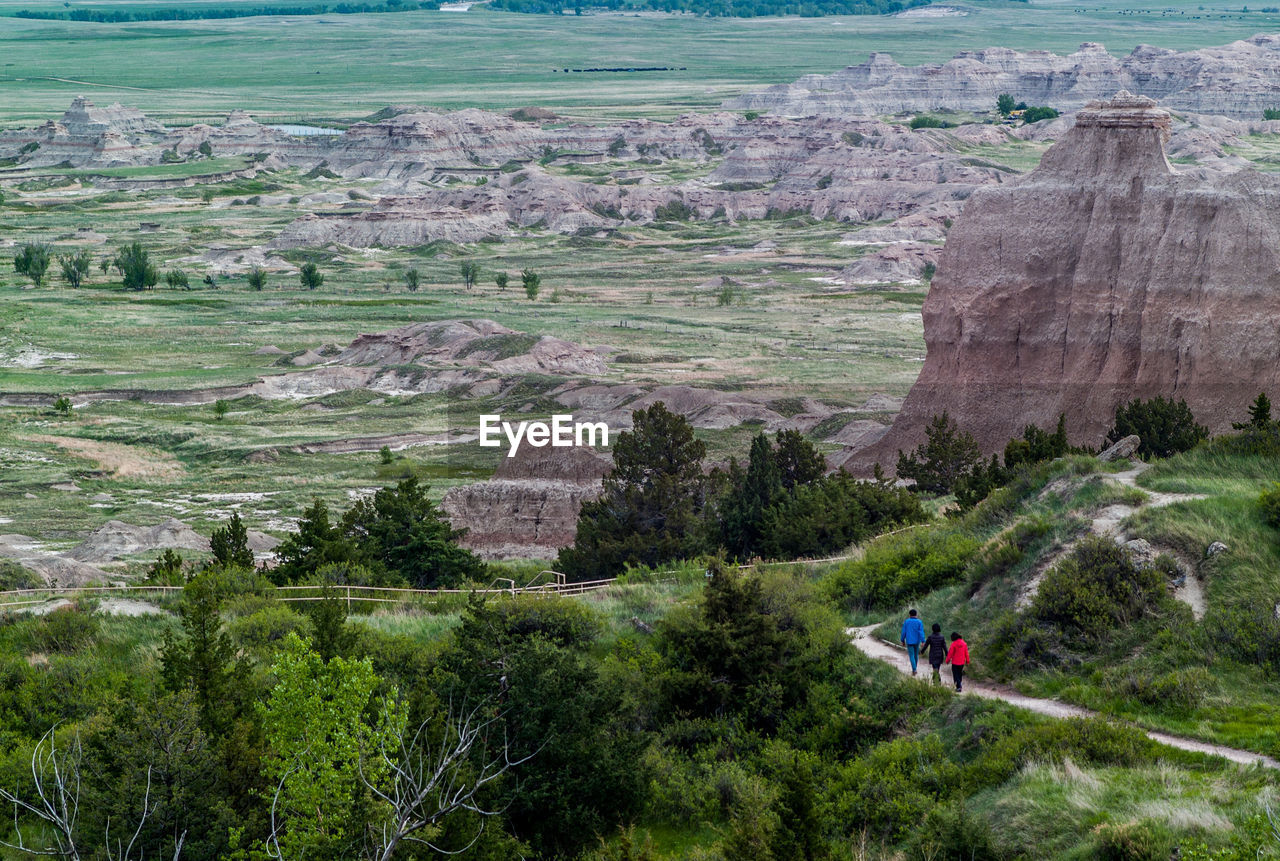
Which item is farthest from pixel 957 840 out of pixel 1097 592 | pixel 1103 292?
pixel 1103 292

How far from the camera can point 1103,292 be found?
47.8 meters

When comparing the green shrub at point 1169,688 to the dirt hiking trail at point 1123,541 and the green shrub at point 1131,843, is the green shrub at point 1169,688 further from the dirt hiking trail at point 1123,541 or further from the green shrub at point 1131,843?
the green shrub at point 1131,843

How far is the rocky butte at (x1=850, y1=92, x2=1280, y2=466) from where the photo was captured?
44.9 m

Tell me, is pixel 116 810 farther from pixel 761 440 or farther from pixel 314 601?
pixel 761 440

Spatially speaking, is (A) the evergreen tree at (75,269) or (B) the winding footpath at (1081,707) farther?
(A) the evergreen tree at (75,269)

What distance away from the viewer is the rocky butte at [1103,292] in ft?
147

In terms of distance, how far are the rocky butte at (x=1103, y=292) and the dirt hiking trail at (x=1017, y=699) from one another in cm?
2365

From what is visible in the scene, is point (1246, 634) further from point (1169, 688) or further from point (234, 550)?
point (234, 550)

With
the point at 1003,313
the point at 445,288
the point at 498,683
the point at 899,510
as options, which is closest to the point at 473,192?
the point at 445,288

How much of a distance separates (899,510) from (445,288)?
91.0 m

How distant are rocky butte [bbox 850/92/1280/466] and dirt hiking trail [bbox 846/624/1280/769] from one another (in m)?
23.6

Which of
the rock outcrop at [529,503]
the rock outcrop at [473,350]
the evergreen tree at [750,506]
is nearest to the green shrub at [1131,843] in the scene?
the evergreen tree at [750,506]

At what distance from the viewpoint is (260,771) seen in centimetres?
1986

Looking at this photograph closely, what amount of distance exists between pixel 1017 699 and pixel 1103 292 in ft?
95.8
